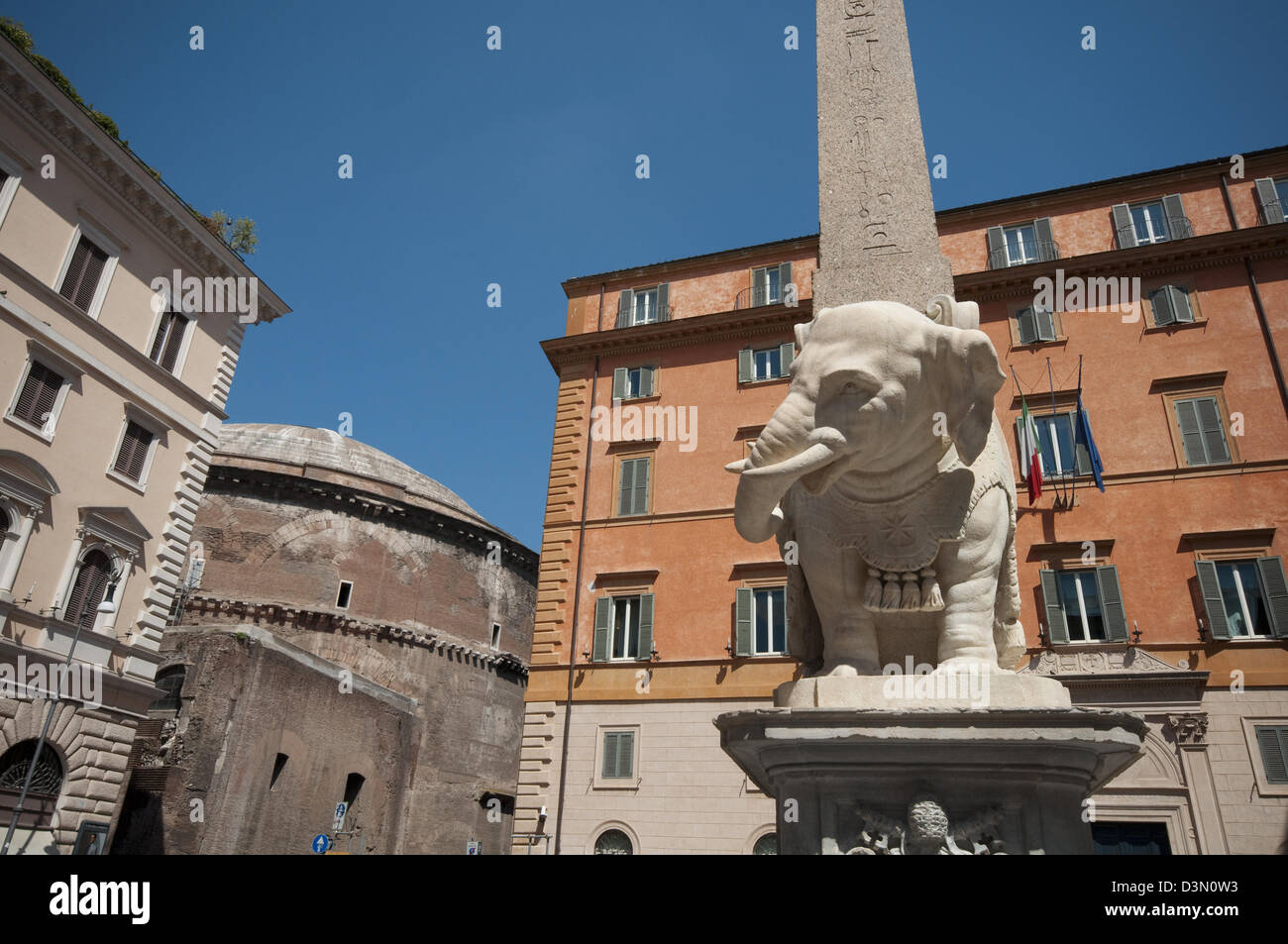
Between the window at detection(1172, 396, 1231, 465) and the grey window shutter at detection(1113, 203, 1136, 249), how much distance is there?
4.04 meters

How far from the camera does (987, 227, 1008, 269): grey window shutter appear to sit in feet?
64.7

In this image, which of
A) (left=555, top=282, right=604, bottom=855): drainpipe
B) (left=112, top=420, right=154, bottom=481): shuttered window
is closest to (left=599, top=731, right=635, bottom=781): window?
(left=555, top=282, right=604, bottom=855): drainpipe

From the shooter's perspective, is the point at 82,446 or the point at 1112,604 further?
the point at 82,446

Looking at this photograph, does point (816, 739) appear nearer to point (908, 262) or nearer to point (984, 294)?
point (908, 262)

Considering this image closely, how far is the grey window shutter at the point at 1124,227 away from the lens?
1892cm

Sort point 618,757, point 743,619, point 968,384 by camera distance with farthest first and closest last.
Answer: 1. point 743,619
2. point 618,757
3. point 968,384

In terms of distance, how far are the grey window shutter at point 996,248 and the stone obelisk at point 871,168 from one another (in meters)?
15.8

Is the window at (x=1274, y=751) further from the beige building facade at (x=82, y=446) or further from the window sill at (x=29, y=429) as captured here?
the window sill at (x=29, y=429)

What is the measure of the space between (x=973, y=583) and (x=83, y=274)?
18819mm

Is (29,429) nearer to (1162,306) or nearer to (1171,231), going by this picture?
(1162,306)

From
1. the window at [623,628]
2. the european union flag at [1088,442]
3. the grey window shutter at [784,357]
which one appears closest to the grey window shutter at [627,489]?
the window at [623,628]

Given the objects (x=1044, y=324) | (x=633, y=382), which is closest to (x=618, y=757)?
(x=633, y=382)

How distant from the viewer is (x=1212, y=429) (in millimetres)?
16500

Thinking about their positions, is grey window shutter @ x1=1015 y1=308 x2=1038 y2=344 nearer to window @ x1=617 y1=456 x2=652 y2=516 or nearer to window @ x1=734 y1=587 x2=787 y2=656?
window @ x1=734 y1=587 x2=787 y2=656
